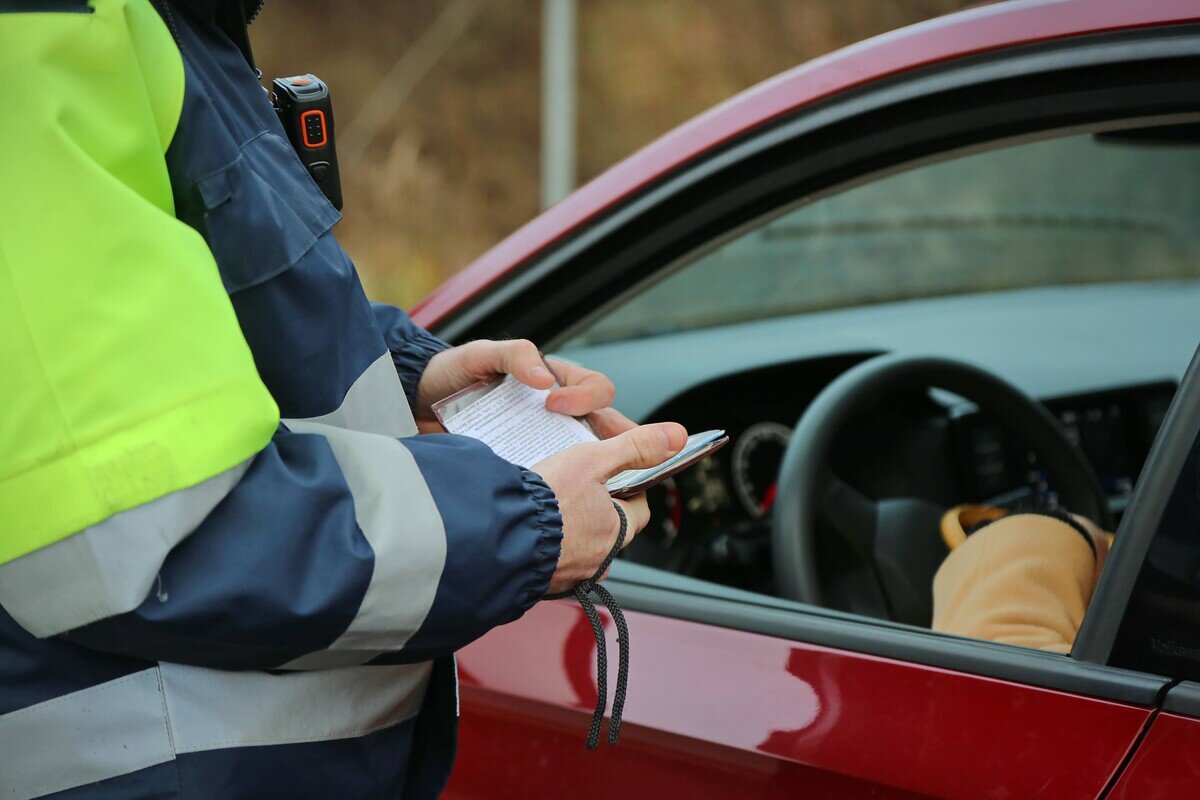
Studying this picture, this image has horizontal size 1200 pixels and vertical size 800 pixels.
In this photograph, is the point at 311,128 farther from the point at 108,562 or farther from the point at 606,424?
the point at 108,562

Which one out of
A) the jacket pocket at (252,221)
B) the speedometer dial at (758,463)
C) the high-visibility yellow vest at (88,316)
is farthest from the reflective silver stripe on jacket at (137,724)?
the speedometer dial at (758,463)

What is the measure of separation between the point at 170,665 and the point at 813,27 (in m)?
6.64

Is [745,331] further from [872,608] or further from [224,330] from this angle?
[224,330]

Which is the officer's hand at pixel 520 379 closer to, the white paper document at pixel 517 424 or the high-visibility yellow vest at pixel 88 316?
the white paper document at pixel 517 424

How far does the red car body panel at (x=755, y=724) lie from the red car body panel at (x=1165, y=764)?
16 millimetres

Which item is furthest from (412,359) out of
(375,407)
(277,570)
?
(277,570)

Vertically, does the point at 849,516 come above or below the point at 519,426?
below

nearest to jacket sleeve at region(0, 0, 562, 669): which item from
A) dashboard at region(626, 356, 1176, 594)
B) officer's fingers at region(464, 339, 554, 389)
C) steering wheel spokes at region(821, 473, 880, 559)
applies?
officer's fingers at region(464, 339, 554, 389)

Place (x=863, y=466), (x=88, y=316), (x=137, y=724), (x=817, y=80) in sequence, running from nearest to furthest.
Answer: (x=88, y=316) < (x=137, y=724) < (x=817, y=80) < (x=863, y=466)

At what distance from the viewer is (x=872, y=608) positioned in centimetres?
171

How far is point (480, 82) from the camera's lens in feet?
23.5

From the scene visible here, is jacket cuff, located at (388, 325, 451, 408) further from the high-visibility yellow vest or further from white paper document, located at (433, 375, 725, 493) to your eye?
the high-visibility yellow vest

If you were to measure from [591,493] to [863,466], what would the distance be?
113cm

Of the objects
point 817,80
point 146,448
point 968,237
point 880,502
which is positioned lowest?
point 968,237
